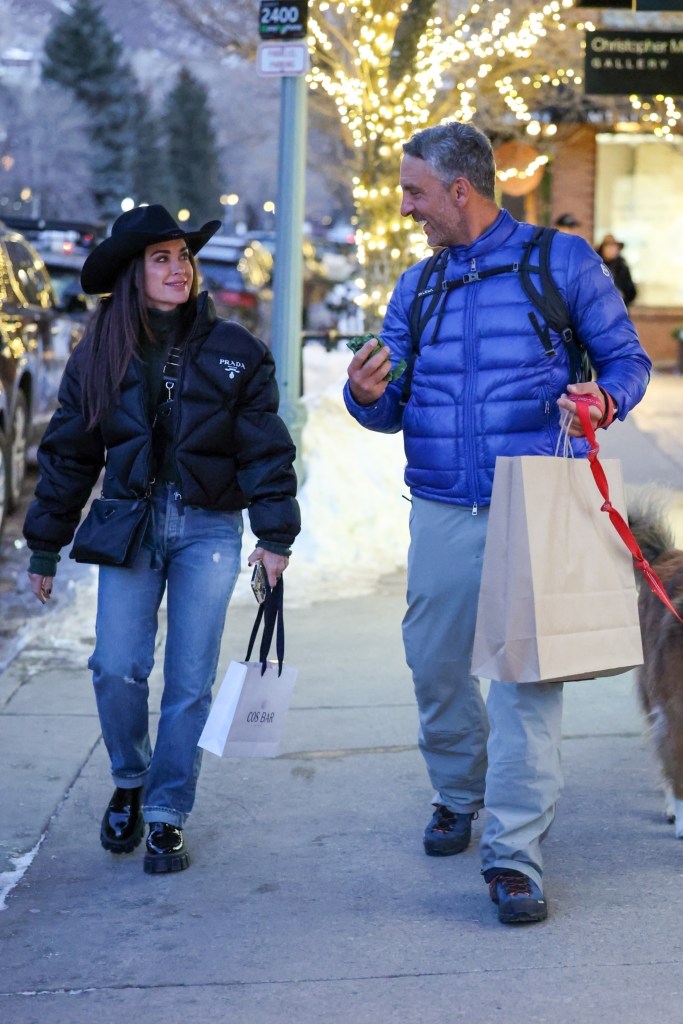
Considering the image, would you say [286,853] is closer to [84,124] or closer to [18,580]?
[18,580]

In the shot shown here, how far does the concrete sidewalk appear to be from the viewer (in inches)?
136

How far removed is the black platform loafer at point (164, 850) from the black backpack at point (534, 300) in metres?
1.49

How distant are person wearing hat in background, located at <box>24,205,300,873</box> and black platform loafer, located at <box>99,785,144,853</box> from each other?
0.30 ft

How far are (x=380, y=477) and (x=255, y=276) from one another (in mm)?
14802

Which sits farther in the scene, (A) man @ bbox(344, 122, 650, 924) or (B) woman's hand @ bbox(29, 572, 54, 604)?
(B) woman's hand @ bbox(29, 572, 54, 604)

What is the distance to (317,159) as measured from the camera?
35.3m

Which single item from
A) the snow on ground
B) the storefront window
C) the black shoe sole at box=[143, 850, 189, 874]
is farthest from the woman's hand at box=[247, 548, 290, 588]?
the storefront window

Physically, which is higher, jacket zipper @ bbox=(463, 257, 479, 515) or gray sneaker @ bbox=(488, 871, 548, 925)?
jacket zipper @ bbox=(463, 257, 479, 515)

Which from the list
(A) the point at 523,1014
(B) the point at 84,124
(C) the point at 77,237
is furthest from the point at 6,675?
(B) the point at 84,124

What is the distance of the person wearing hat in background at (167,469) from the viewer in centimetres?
424

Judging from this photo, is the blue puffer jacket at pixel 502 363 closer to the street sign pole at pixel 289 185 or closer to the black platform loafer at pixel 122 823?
the black platform loafer at pixel 122 823

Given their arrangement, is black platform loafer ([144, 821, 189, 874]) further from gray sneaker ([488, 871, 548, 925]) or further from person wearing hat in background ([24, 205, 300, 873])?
gray sneaker ([488, 871, 548, 925])

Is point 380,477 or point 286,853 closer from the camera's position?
point 286,853

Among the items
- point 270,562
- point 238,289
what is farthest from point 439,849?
point 238,289
